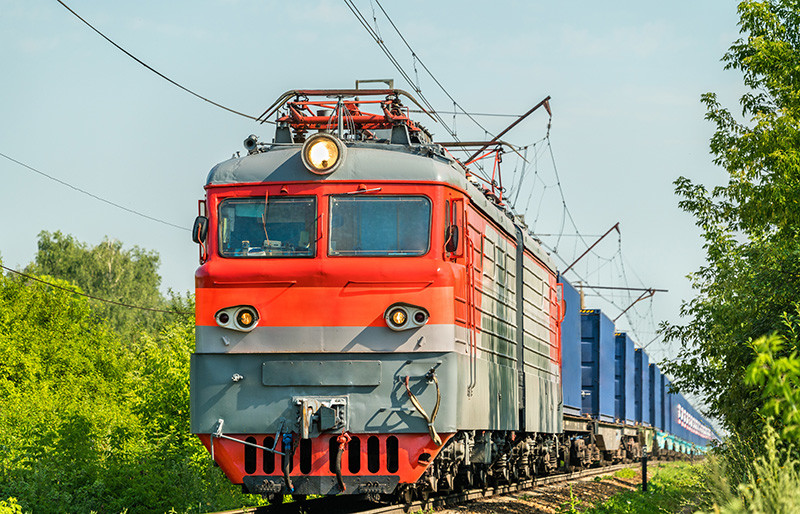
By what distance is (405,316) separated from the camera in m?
9.87

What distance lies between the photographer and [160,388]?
17.7 meters

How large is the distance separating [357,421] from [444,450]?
140 centimetres

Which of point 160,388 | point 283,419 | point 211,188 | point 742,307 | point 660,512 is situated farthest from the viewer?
point 160,388

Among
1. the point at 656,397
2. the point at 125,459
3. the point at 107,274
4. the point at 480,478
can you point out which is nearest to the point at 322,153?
the point at 480,478

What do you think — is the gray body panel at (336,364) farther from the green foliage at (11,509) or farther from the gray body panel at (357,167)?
the green foliage at (11,509)

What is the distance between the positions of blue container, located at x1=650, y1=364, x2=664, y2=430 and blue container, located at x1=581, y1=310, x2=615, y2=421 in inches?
482

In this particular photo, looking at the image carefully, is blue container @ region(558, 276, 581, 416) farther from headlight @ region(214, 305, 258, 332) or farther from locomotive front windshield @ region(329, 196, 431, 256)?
headlight @ region(214, 305, 258, 332)

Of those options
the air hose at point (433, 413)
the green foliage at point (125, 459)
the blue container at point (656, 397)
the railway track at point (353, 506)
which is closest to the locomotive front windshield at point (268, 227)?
the air hose at point (433, 413)

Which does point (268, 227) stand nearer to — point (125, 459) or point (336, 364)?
point (336, 364)

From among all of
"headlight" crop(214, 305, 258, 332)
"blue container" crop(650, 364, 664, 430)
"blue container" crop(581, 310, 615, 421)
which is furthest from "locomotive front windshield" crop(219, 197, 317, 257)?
"blue container" crop(650, 364, 664, 430)

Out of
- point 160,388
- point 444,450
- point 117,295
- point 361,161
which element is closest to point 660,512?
point 444,450

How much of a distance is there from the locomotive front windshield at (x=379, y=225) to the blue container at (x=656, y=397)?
30.2m

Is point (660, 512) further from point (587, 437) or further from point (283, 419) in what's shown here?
point (587, 437)

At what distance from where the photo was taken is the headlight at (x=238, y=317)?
994cm
